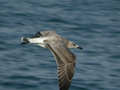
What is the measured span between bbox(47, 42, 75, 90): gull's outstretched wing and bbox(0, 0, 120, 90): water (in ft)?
4.86

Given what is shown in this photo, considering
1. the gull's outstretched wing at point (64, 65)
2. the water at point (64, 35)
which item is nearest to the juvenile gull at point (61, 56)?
the gull's outstretched wing at point (64, 65)

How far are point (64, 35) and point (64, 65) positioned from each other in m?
4.23

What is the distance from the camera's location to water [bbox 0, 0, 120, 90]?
461 inches

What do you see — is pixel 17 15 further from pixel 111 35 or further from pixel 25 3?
pixel 111 35

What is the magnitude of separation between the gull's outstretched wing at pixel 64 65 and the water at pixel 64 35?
1.48 meters

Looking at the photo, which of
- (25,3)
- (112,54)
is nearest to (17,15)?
(25,3)

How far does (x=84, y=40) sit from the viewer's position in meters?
13.9

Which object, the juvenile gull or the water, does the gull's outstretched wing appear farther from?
the water

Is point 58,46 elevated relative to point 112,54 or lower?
elevated

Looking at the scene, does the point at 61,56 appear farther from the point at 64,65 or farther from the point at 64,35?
the point at 64,35

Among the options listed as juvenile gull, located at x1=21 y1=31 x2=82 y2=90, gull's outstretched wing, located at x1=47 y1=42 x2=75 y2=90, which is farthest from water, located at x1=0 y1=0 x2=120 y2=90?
gull's outstretched wing, located at x1=47 y1=42 x2=75 y2=90

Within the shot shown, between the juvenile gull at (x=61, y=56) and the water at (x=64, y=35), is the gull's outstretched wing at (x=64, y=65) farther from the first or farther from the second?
the water at (x=64, y=35)

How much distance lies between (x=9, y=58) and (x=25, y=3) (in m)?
4.01

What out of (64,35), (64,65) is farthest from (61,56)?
(64,35)
